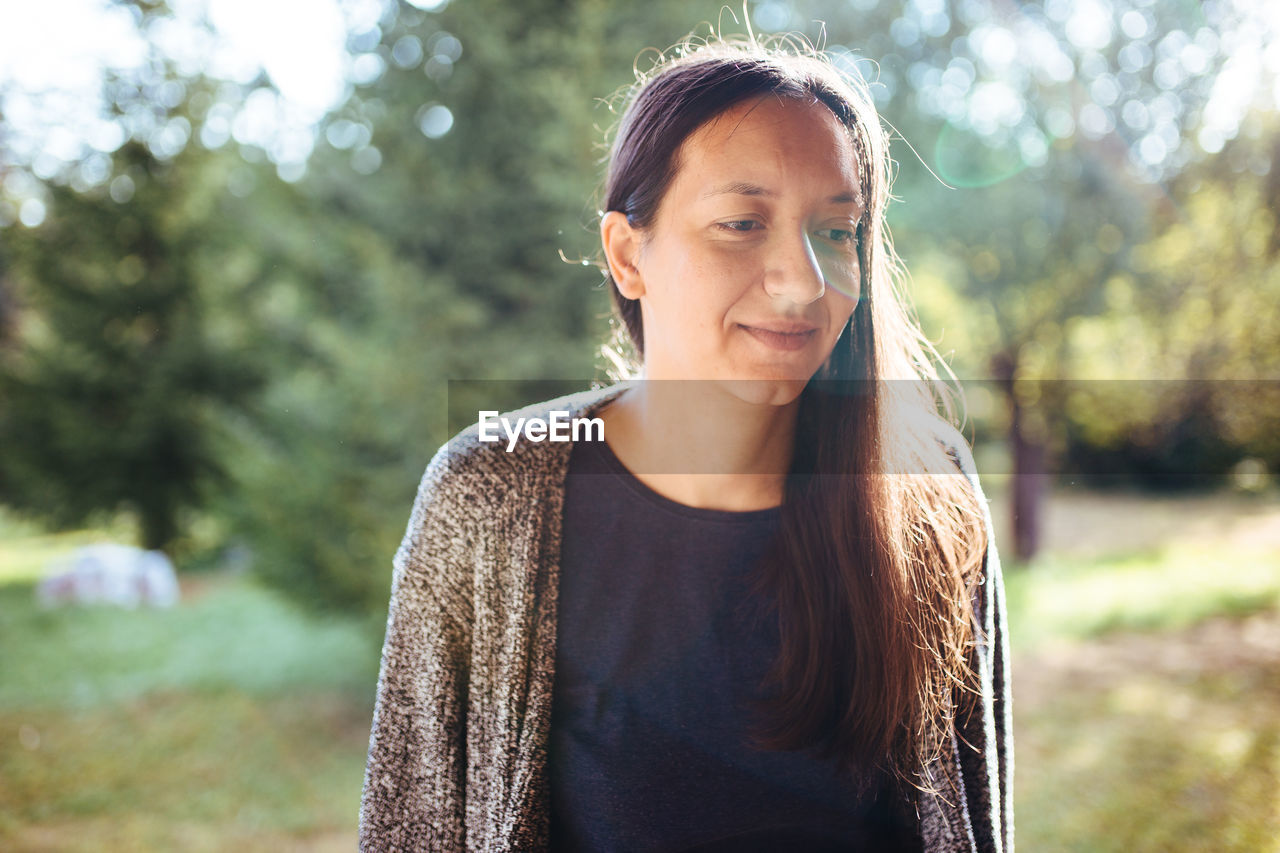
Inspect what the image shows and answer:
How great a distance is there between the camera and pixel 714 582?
3.66ft

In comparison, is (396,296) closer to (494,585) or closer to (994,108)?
Result: (494,585)

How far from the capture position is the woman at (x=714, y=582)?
3.42 ft

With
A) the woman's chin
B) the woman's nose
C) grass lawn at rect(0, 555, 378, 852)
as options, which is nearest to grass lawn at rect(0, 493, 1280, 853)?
grass lawn at rect(0, 555, 378, 852)

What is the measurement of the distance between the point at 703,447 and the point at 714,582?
194mm

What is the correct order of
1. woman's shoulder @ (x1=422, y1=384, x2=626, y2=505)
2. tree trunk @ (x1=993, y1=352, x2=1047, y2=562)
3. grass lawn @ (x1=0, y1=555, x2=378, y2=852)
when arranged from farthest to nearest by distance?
tree trunk @ (x1=993, y1=352, x2=1047, y2=562) → grass lawn @ (x1=0, y1=555, x2=378, y2=852) → woman's shoulder @ (x1=422, y1=384, x2=626, y2=505)

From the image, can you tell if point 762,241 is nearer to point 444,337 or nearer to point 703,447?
point 703,447

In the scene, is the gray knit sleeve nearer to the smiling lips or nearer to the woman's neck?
the woman's neck

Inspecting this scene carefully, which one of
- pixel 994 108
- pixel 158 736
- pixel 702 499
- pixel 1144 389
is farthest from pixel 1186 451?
pixel 158 736

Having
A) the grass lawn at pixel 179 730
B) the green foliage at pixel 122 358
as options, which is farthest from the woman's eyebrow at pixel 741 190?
the green foliage at pixel 122 358

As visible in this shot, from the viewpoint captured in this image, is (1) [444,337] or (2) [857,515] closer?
(2) [857,515]

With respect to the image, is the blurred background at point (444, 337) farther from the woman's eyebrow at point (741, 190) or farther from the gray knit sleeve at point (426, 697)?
the gray knit sleeve at point (426, 697)

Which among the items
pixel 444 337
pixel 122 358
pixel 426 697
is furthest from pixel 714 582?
pixel 122 358

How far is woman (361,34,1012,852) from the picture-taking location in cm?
104

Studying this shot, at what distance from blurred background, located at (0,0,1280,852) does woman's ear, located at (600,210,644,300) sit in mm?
777
